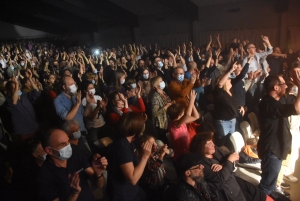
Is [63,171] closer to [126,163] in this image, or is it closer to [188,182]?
[126,163]

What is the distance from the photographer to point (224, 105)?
131 inches

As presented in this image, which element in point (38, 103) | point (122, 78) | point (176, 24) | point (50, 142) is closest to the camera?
point (50, 142)

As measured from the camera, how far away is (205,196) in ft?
6.61

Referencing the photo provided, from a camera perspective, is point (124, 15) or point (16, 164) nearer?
point (16, 164)

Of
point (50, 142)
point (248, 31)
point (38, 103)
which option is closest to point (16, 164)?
point (50, 142)

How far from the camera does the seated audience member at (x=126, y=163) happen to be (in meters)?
1.79

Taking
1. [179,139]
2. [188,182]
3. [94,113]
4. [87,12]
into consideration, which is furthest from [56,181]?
[87,12]

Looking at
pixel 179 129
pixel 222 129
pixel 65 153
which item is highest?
pixel 65 153

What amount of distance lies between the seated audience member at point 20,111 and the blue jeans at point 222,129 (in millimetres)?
2714

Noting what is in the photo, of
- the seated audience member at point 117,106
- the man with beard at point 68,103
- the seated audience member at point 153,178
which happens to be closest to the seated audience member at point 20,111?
the man with beard at point 68,103

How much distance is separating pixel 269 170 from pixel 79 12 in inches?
578

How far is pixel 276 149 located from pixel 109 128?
6.75ft

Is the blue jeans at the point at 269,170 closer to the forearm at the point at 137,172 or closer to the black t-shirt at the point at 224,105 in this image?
the black t-shirt at the point at 224,105

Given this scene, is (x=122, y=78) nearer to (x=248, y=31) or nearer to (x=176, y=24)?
(x=248, y=31)
